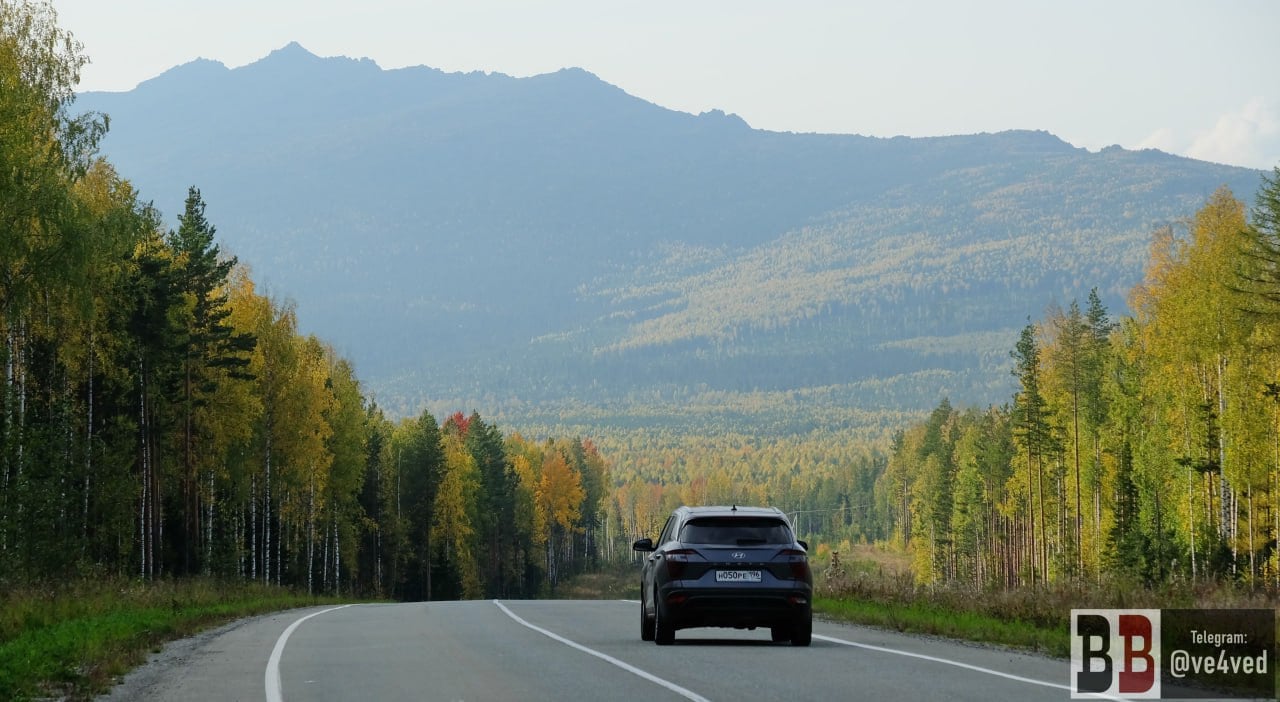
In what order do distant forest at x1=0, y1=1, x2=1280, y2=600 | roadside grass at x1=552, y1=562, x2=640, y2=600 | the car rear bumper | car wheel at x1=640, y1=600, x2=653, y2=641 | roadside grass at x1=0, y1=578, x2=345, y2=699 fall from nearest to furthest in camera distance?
roadside grass at x1=0, y1=578, x2=345, y2=699, the car rear bumper, car wheel at x1=640, y1=600, x2=653, y2=641, distant forest at x1=0, y1=1, x2=1280, y2=600, roadside grass at x1=552, y1=562, x2=640, y2=600

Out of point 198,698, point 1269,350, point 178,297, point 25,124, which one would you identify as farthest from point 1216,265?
point 198,698

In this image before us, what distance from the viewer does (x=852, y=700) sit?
13.6 m

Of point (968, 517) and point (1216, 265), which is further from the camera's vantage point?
point (968, 517)

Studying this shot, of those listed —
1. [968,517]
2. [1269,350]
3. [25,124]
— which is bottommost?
[968,517]

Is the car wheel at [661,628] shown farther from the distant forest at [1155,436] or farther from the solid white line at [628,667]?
the distant forest at [1155,436]

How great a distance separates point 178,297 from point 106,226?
9242 millimetres

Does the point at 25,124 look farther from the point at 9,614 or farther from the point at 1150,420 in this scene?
the point at 1150,420

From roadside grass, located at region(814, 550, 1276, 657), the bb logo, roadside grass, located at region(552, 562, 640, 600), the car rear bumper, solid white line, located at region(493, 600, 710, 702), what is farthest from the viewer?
roadside grass, located at region(552, 562, 640, 600)

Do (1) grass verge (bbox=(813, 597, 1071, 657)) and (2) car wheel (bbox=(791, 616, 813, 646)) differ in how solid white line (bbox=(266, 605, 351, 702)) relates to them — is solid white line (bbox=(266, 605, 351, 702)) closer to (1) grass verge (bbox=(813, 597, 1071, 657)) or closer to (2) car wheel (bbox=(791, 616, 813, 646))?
(2) car wheel (bbox=(791, 616, 813, 646))

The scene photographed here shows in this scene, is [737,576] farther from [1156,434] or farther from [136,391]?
[1156,434]

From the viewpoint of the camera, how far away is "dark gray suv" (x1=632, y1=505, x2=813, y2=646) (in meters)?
19.6

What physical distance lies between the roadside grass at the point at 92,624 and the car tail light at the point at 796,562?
7.91m

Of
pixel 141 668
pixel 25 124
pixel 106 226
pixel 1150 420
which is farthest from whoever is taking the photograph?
pixel 1150 420

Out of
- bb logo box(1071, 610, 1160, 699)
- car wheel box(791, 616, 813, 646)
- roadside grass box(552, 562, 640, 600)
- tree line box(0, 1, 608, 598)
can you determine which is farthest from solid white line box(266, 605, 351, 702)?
roadside grass box(552, 562, 640, 600)
